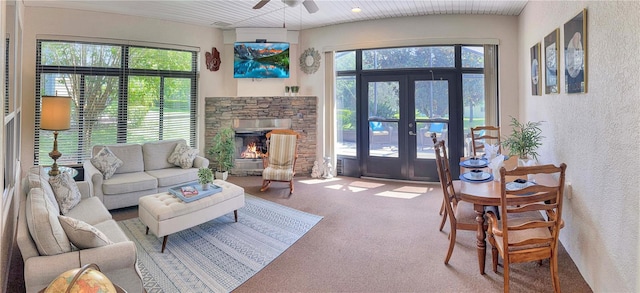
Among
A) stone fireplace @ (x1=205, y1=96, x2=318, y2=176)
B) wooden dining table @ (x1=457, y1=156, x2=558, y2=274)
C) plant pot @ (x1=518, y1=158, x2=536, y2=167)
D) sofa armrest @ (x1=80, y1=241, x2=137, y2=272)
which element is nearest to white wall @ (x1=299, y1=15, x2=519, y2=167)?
stone fireplace @ (x1=205, y1=96, x2=318, y2=176)

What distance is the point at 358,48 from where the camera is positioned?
6121 mm

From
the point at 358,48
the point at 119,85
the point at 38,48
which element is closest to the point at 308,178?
the point at 358,48

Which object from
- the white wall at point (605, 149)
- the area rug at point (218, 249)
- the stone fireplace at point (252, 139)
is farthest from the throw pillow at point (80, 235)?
the stone fireplace at point (252, 139)

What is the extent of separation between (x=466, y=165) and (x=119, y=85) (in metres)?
5.59

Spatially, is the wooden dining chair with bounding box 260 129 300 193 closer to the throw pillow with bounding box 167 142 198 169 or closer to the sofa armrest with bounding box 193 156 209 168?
the sofa armrest with bounding box 193 156 209 168

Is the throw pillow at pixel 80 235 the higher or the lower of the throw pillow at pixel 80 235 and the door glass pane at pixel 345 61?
the lower

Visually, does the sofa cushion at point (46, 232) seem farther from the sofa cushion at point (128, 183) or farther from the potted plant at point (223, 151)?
the potted plant at point (223, 151)

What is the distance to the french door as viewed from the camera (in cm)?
582

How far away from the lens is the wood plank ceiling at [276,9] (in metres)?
4.98

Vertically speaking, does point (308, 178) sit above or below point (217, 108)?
below

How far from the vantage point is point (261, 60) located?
6.44 metres

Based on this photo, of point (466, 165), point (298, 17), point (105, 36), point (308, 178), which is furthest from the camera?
point (308, 178)

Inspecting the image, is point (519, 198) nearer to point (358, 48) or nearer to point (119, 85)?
point (358, 48)

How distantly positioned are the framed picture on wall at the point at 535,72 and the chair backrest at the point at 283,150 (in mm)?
3531
